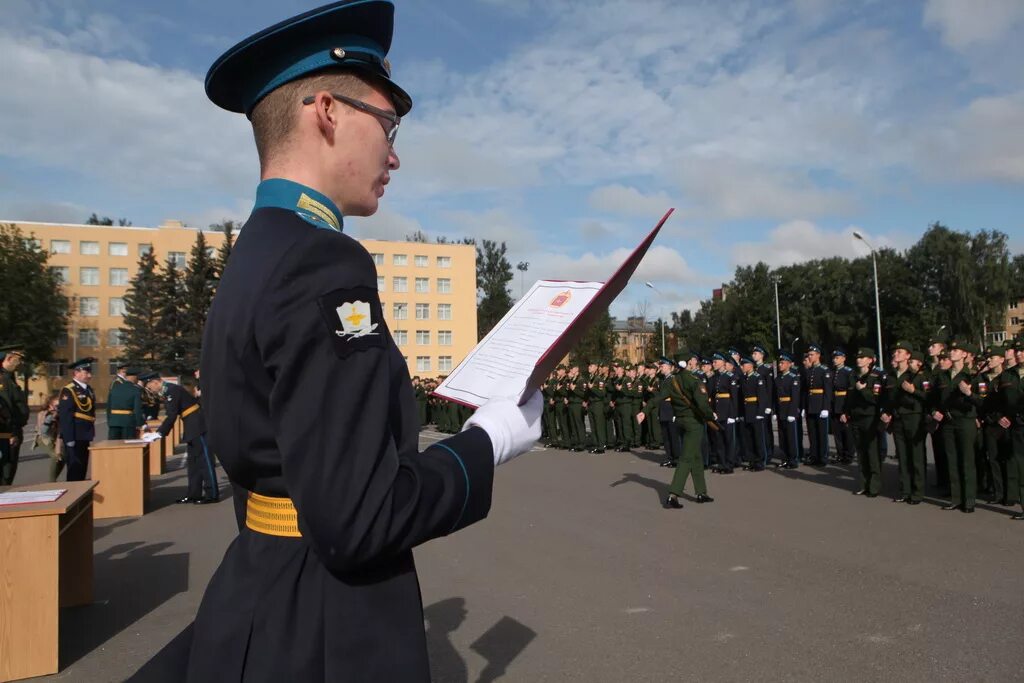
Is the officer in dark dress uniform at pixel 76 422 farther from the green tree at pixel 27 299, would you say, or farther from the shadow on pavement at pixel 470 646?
the green tree at pixel 27 299

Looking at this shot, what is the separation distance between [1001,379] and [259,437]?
32.9 feet

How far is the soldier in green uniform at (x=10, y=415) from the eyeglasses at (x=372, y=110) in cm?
1066

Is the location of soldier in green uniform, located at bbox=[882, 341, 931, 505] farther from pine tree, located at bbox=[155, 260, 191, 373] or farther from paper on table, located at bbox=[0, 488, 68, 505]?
pine tree, located at bbox=[155, 260, 191, 373]

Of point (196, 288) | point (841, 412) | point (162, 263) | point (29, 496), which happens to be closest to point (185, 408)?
point (29, 496)

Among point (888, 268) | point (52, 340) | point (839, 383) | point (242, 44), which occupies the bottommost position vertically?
point (839, 383)

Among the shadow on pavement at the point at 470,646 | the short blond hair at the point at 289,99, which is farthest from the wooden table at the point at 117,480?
the short blond hair at the point at 289,99

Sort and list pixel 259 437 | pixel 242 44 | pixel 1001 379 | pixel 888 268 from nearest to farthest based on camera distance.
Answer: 1. pixel 259 437
2. pixel 242 44
3. pixel 1001 379
4. pixel 888 268

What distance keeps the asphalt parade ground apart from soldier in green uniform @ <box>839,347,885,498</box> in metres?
0.55

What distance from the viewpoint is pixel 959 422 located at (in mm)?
9195

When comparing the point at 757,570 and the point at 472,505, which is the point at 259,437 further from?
the point at 757,570

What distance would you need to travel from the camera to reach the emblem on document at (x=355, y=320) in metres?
1.18

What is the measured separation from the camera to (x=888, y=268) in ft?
210

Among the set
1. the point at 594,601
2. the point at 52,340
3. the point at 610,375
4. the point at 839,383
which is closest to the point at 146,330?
the point at 52,340

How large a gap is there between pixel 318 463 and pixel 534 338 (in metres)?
0.72
